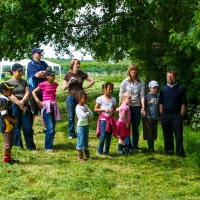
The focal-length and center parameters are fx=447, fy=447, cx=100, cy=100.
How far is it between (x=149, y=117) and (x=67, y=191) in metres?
3.36

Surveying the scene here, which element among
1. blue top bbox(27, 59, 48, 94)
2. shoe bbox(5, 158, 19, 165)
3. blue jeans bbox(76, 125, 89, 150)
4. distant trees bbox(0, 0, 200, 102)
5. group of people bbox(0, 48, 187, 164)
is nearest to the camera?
shoe bbox(5, 158, 19, 165)

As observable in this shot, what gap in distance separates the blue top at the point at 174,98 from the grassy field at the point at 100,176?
93 cm

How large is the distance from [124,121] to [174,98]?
42.5 inches

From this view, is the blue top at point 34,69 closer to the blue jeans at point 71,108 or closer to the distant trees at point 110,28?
the blue jeans at point 71,108

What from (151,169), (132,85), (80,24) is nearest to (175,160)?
(151,169)

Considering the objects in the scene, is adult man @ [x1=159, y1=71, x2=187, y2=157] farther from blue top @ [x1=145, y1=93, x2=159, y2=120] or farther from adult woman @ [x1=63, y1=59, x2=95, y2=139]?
adult woman @ [x1=63, y1=59, x2=95, y2=139]

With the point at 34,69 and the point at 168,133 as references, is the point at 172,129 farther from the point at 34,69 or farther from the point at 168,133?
the point at 34,69

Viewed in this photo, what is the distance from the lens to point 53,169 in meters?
7.46

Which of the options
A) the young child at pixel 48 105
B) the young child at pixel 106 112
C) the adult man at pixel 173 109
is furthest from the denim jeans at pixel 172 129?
the young child at pixel 48 105

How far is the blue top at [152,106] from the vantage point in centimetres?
901

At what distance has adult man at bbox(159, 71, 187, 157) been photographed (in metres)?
8.77

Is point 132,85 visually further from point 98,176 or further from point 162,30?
point 162,30

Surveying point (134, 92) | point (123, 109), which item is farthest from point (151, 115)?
point (123, 109)

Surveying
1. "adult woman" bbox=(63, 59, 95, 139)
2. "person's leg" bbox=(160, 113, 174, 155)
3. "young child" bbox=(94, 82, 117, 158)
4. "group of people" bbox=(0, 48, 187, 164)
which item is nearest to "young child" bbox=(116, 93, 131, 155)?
"group of people" bbox=(0, 48, 187, 164)
